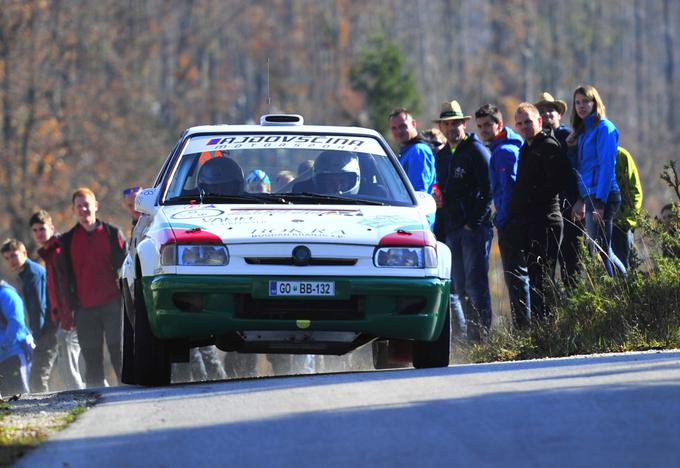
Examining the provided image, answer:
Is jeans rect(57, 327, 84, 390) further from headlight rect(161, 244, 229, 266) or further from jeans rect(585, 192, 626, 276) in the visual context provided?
headlight rect(161, 244, 229, 266)

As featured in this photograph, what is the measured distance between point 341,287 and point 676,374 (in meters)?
2.16

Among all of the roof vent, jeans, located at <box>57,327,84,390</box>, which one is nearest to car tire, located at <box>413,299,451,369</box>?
the roof vent

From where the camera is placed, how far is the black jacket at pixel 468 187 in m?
14.3

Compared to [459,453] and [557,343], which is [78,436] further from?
[557,343]

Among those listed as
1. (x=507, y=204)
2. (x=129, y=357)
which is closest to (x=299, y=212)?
(x=129, y=357)

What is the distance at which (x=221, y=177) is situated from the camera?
36.0ft

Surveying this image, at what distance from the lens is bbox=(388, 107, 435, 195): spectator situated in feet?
46.9

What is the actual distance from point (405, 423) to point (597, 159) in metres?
6.12

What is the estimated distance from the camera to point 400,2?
93.2 meters

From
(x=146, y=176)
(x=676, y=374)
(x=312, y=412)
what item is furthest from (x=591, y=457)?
(x=146, y=176)

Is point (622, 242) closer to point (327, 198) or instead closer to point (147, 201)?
point (327, 198)

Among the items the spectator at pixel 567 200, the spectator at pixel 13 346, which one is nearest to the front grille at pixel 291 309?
the spectator at pixel 567 200

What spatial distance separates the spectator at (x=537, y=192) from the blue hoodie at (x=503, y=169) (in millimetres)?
391

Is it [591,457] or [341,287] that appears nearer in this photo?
[591,457]
